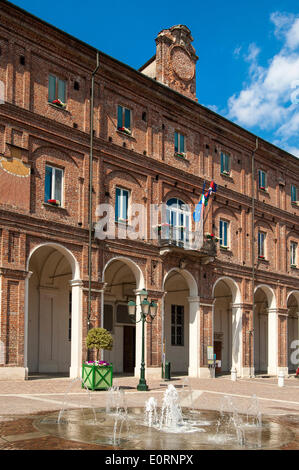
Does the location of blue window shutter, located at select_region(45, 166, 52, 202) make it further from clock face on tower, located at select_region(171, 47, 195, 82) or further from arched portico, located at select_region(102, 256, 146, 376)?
clock face on tower, located at select_region(171, 47, 195, 82)

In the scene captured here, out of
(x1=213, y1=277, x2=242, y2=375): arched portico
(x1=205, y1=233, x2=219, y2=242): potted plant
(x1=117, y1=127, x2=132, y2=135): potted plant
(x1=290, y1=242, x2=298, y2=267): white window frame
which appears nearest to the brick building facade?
(x1=117, y1=127, x2=132, y2=135): potted plant

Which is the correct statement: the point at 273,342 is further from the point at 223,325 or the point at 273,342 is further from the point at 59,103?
the point at 59,103

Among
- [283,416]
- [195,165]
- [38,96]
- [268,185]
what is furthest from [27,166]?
[268,185]

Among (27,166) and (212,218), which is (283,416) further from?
(212,218)

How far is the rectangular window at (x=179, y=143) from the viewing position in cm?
3066

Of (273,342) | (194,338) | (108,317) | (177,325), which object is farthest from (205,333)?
(273,342)

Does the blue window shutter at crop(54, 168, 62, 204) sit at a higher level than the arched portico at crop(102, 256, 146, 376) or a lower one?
higher

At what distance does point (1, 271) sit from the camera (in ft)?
69.9

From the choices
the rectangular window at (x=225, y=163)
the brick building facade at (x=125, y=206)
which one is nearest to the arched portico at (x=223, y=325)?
the brick building facade at (x=125, y=206)

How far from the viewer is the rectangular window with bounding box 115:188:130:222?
26703 millimetres

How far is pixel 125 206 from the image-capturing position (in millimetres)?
27172

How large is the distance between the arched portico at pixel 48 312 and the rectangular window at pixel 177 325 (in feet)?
25.9

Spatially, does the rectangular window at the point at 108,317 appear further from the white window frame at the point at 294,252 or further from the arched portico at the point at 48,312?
the white window frame at the point at 294,252

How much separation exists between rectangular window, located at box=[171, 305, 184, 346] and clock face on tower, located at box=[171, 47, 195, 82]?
1324cm
